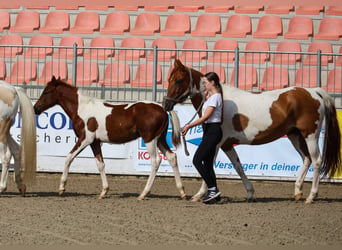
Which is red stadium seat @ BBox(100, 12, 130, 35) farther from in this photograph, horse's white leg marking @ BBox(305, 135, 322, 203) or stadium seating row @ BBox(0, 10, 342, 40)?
horse's white leg marking @ BBox(305, 135, 322, 203)

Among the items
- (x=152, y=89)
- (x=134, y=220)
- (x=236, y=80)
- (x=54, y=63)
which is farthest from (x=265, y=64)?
(x=134, y=220)

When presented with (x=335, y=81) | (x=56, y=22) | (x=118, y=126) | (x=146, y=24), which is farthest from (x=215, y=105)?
(x=56, y=22)

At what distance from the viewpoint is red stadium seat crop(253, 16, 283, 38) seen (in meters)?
17.4

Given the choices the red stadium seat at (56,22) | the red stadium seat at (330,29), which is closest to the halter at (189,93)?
the red stadium seat at (330,29)

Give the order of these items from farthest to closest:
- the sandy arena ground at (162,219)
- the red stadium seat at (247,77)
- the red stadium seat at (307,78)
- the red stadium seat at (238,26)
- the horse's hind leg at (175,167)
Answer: the red stadium seat at (238,26) < the red stadium seat at (247,77) < the red stadium seat at (307,78) < the horse's hind leg at (175,167) < the sandy arena ground at (162,219)

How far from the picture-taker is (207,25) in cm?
1786

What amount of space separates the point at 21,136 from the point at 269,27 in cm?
867

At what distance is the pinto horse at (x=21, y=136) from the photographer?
10664 mm

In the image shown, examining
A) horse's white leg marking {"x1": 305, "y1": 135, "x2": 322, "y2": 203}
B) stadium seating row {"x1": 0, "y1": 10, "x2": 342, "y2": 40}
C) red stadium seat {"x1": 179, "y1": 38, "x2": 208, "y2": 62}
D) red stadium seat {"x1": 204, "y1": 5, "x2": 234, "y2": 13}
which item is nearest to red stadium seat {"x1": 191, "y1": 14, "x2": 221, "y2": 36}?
stadium seating row {"x1": 0, "y1": 10, "x2": 342, "y2": 40}

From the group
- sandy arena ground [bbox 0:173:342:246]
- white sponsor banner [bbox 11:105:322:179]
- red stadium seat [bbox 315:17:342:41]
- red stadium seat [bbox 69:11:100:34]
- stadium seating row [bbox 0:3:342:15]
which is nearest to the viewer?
sandy arena ground [bbox 0:173:342:246]

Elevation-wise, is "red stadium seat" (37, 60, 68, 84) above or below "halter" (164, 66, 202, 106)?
above

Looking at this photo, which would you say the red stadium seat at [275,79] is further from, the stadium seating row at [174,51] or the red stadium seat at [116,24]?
the red stadium seat at [116,24]

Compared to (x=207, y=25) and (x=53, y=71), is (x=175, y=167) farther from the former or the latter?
(x=207, y=25)

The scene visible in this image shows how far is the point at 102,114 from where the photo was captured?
36.4 ft
